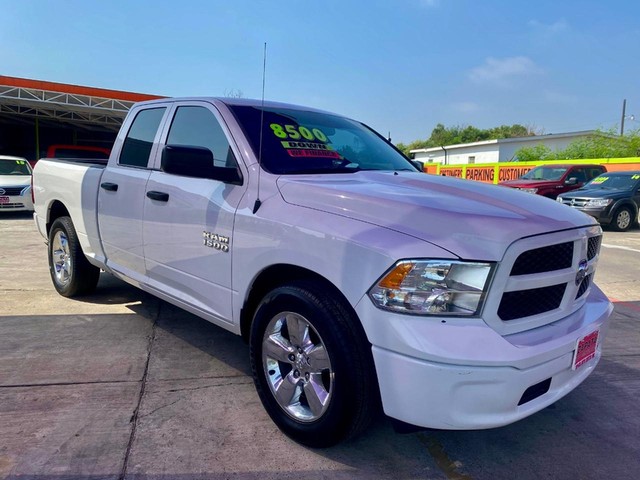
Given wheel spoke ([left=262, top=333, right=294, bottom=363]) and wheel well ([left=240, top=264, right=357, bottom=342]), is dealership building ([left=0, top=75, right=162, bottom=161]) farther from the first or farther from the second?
wheel spoke ([left=262, top=333, right=294, bottom=363])

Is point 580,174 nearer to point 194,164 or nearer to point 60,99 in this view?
point 194,164

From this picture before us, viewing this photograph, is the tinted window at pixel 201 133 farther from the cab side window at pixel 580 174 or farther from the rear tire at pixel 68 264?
the cab side window at pixel 580 174

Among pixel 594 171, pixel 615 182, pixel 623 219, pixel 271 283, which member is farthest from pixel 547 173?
pixel 271 283

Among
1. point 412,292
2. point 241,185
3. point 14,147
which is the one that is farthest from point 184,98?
point 14,147

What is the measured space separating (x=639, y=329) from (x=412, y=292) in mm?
3847

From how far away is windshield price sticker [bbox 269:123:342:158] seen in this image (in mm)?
3410

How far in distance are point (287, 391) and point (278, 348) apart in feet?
0.77

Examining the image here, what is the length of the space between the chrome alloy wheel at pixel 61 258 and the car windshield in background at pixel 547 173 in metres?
14.8

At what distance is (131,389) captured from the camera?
338cm

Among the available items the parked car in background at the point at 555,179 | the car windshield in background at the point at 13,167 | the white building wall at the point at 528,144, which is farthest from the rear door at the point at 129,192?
the white building wall at the point at 528,144

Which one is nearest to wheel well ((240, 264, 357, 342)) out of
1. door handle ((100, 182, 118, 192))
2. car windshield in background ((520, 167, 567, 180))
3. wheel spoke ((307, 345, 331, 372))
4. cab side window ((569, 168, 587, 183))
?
wheel spoke ((307, 345, 331, 372))

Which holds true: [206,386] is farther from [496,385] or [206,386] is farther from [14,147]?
[14,147]

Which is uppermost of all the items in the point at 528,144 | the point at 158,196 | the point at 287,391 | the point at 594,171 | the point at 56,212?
the point at 528,144

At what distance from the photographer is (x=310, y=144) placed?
3.54 metres
